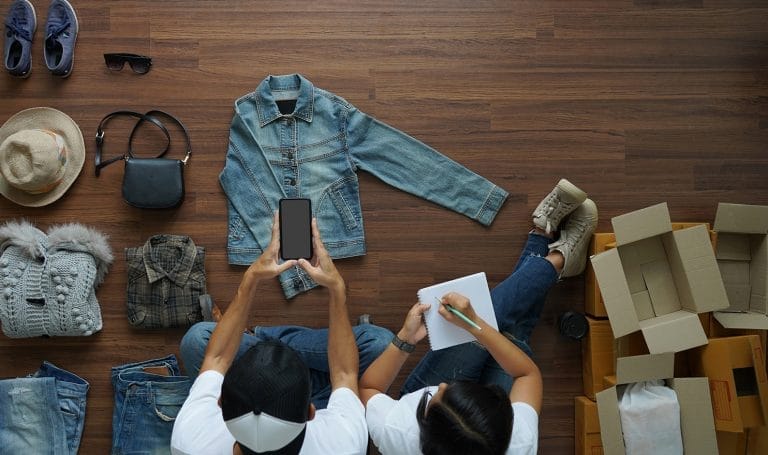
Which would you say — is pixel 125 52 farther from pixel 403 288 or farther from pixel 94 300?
pixel 403 288

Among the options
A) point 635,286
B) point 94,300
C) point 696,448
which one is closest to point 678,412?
point 696,448

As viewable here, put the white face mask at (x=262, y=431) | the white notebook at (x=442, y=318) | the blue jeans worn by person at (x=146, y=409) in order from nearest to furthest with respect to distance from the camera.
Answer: the white face mask at (x=262, y=431), the white notebook at (x=442, y=318), the blue jeans worn by person at (x=146, y=409)

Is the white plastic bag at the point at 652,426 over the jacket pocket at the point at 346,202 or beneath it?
beneath

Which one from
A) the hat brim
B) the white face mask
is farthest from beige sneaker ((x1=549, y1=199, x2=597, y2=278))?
the hat brim

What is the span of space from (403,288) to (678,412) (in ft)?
3.49

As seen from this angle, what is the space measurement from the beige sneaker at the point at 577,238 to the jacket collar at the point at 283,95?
1070 mm

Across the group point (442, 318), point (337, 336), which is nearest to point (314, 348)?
point (337, 336)

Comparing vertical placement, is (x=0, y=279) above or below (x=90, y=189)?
below

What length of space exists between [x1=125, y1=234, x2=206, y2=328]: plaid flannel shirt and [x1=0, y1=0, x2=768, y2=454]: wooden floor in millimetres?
68

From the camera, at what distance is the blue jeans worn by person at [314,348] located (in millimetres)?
1990

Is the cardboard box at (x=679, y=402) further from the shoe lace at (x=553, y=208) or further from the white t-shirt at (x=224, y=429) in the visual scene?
the white t-shirt at (x=224, y=429)

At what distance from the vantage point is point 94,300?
2.25 meters

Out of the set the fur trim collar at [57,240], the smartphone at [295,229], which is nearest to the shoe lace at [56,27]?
the fur trim collar at [57,240]

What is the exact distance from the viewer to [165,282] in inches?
87.7
